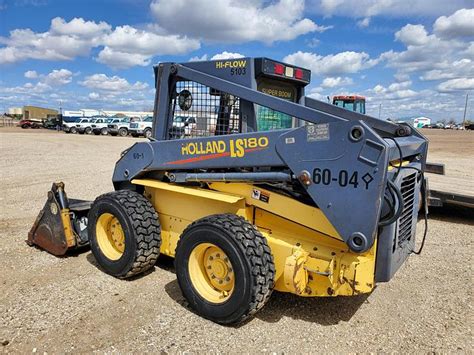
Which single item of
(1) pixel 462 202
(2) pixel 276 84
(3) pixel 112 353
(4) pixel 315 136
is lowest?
(3) pixel 112 353

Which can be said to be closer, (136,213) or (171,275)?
(136,213)

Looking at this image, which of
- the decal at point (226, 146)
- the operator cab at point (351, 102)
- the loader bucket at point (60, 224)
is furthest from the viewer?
the operator cab at point (351, 102)

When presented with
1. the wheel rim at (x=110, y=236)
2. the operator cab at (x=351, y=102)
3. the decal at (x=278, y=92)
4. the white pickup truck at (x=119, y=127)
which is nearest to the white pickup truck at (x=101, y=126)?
the white pickup truck at (x=119, y=127)

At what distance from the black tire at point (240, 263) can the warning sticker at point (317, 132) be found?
2.92 ft

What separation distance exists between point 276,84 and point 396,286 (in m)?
2.53

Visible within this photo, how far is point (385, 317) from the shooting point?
145 inches

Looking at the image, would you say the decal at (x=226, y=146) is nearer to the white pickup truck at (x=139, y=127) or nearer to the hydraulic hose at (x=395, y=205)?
the hydraulic hose at (x=395, y=205)

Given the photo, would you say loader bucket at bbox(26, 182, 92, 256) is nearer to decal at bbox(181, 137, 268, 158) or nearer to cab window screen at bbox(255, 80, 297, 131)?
decal at bbox(181, 137, 268, 158)

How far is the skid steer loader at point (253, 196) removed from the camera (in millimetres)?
3035

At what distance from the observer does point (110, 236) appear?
458 centimetres

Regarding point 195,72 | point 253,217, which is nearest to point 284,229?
point 253,217

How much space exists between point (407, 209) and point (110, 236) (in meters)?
3.14

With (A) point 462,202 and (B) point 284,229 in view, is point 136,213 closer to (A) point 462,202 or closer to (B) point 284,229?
(B) point 284,229

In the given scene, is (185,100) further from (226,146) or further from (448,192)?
(448,192)
